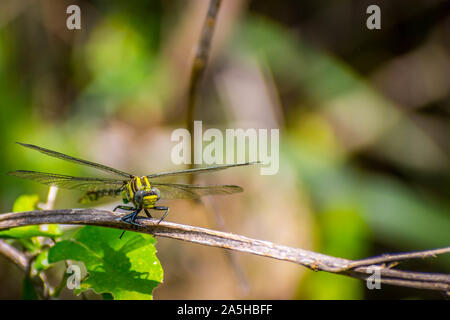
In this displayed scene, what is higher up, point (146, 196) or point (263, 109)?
point (263, 109)

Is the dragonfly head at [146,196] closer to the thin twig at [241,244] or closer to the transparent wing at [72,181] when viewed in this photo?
the transparent wing at [72,181]

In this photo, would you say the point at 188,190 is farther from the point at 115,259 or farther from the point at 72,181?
the point at 115,259

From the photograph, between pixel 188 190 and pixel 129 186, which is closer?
pixel 129 186

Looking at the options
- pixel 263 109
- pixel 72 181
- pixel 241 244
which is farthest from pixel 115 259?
pixel 263 109

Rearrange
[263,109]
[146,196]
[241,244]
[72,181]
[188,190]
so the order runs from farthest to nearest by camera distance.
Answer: [263,109] < [188,190] < [72,181] < [146,196] < [241,244]

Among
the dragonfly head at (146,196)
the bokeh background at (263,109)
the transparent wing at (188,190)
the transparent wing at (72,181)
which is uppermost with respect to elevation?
the bokeh background at (263,109)

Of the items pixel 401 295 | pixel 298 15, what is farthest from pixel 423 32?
pixel 401 295

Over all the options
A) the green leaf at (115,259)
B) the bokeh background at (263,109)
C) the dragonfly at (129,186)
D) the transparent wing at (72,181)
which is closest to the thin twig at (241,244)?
the green leaf at (115,259)

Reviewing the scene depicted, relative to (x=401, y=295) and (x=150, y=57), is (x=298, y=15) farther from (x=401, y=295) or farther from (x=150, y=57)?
(x=401, y=295)
